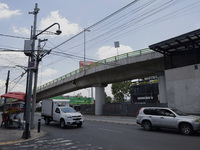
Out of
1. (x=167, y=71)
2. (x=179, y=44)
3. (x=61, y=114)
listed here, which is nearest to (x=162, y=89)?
(x=167, y=71)

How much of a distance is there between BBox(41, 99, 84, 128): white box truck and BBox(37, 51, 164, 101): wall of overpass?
11.8m

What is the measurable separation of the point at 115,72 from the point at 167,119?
57.2 feet

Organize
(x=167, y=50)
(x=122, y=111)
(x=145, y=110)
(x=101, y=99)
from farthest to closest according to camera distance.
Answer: (x=101, y=99) < (x=122, y=111) < (x=167, y=50) < (x=145, y=110)

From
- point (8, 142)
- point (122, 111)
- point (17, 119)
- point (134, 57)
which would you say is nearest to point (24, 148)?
point (8, 142)

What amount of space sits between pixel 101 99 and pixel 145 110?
19069mm

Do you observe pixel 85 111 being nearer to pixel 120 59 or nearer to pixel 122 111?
pixel 122 111

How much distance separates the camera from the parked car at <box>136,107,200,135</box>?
10.1 m

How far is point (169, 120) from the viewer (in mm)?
11094

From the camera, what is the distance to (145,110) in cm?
1289

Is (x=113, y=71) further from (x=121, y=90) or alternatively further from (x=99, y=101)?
(x=121, y=90)

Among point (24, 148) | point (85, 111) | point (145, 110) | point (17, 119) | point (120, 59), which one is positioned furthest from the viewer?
point (85, 111)

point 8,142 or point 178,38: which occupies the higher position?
point 178,38

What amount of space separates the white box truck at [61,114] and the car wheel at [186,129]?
8153 millimetres

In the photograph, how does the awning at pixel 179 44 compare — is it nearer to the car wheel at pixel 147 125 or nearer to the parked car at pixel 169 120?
the parked car at pixel 169 120
